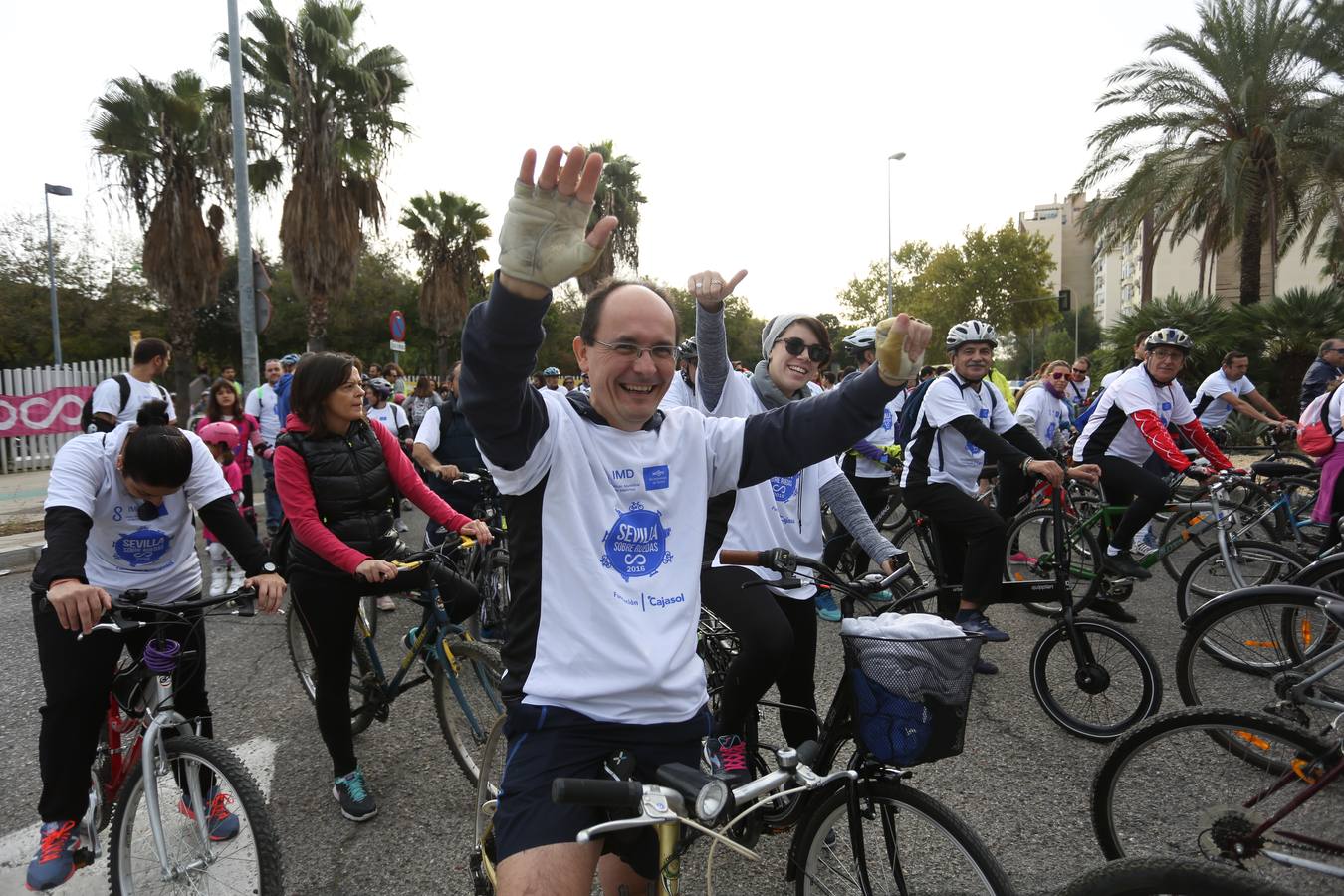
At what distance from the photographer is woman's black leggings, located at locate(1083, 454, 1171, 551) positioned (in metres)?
5.78

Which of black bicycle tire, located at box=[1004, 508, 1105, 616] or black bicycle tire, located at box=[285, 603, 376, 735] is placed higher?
black bicycle tire, located at box=[1004, 508, 1105, 616]

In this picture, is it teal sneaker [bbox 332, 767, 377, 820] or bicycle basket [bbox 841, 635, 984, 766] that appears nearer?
bicycle basket [bbox 841, 635, 984, 766]

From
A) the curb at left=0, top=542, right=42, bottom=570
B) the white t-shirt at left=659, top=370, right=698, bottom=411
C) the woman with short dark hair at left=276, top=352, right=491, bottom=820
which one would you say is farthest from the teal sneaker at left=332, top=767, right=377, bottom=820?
the curb at left=0, top=542, right=42, bottom=570

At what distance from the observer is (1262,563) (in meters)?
5.43

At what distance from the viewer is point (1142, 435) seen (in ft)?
20.0

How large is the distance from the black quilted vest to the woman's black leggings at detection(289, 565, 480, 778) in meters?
0.07

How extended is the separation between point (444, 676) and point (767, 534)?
1588 mm

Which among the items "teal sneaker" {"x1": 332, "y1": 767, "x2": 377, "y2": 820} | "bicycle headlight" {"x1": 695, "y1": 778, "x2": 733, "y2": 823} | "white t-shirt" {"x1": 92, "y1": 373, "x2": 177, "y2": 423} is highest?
"white t-shirt" {"x1": 92, "y1": 373, "x2": 177, "y2": 423}

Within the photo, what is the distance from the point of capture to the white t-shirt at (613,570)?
1818 millimetres

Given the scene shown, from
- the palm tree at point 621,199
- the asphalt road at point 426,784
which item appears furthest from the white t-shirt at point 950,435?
the palm tree at point 621,199

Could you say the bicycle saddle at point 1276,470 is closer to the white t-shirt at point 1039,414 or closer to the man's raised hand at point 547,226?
the white t-shirt at point 1039,414

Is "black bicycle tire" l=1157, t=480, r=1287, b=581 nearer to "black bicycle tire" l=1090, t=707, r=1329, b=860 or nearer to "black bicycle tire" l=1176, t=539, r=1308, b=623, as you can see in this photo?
"black bicycle tire" l=1176, t=539, r=1308, b=623

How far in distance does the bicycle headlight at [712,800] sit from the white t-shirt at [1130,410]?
5489 mm

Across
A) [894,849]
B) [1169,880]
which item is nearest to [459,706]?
[894,849]
